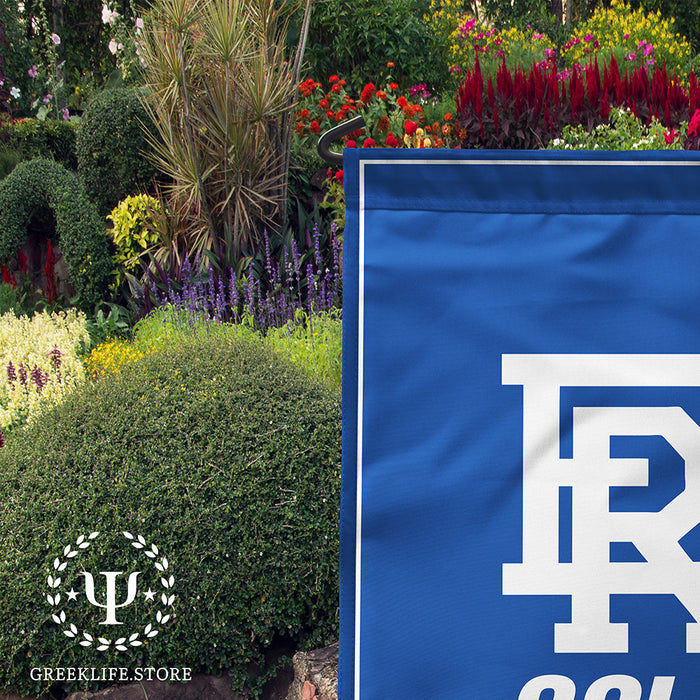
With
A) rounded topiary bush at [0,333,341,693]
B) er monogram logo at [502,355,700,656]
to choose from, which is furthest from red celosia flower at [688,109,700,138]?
er monogram logo at [502,355,700,656]

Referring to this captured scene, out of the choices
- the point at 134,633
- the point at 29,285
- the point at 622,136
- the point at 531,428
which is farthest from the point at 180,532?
the point at 29,285

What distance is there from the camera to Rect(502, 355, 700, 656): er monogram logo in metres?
1.02

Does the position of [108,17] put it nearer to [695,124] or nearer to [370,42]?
[370,42]

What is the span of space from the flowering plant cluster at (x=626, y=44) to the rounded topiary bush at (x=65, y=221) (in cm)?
694

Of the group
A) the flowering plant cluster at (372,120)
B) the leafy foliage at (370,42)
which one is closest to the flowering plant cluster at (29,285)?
the flowering plant cluster at (372,120)

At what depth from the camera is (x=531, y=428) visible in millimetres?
1025

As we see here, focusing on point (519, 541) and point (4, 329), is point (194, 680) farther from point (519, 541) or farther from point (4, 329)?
point (4, 329)

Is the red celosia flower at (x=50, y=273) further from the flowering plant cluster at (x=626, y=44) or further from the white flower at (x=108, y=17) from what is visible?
the flowering plant cluster at (x=626, y=44)

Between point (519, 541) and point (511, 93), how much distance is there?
5.63 m

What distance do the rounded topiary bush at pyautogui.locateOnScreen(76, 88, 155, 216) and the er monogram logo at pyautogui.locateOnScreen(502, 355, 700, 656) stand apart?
20.3 feet

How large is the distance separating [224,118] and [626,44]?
333 inches

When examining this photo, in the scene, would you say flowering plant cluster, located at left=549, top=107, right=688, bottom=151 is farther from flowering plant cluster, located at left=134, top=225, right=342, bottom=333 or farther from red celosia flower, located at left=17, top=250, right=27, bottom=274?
red celosia flower, located at left=17, top=250, right=27, bottom=274

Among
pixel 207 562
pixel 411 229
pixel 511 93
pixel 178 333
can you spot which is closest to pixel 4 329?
Answer: pixel 178 333

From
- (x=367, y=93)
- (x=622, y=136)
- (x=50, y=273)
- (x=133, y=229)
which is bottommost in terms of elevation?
(x=50, y=273)
